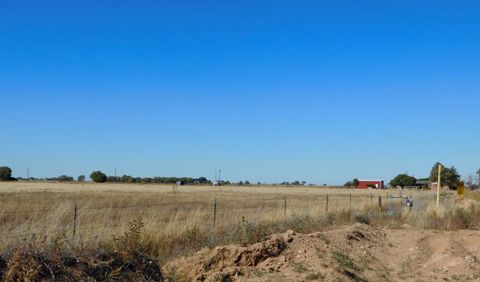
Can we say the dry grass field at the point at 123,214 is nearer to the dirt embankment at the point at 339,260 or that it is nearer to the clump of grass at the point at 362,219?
the clump of grass at the point at 362,219

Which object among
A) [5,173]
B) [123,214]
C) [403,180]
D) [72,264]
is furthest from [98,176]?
[72,264]

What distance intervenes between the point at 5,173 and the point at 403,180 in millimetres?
106001

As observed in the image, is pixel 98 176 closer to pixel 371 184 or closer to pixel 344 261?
pixel 371 184

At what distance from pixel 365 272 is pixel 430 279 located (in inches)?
53.1

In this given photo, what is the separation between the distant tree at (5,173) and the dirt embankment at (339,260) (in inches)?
5860

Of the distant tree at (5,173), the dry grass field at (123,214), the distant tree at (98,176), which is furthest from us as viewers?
the distant tree at (98,176)

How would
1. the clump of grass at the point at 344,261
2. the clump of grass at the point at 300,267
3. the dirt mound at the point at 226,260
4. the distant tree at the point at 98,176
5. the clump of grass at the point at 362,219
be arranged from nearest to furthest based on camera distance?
the dirt mound at the point at 226,260
the clump of grass at the point at 300,267
the clump of grass at the point at 344,261
the clump of grass at the point at 362,219
the distant tree at the point at 98,176

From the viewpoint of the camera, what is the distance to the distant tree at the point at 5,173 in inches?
5842

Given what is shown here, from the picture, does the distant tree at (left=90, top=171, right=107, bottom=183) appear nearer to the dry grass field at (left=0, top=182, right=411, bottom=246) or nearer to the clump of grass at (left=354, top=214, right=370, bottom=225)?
the dry grass field at (left=0, top=182, right=411, bottom=246)

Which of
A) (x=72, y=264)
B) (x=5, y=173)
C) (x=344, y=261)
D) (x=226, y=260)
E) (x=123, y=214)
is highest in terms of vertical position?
(x=5, y=173)

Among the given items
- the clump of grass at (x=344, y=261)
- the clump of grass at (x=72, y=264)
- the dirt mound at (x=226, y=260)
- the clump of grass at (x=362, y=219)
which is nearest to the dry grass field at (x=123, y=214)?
the clump of grass at (x=72, y=264)

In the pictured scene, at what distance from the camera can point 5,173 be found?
149375 mm

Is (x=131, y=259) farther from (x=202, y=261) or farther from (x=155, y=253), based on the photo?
(x=155, y=253)

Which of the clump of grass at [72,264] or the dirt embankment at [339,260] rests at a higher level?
the clump of grass at [72,264]
